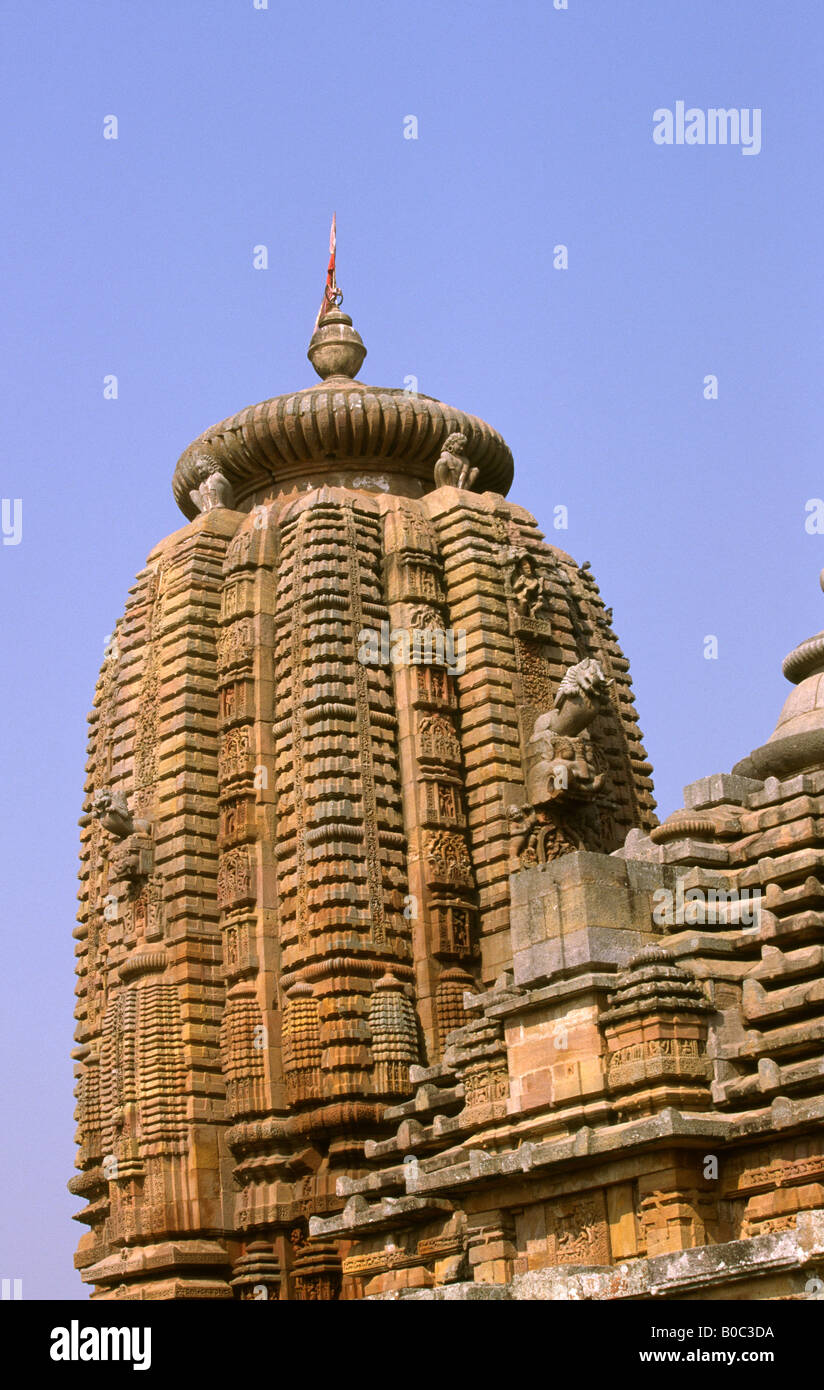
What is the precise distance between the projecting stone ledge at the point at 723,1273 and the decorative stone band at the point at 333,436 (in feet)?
76.1

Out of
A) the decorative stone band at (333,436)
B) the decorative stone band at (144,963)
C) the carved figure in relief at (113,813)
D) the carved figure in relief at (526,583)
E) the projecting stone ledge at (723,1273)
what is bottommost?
the projecting stone ledge at (723,1273)

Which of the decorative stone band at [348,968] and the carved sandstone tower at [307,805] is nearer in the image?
the decorative stone band at [348,968]

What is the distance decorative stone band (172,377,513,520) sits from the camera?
1522 inches

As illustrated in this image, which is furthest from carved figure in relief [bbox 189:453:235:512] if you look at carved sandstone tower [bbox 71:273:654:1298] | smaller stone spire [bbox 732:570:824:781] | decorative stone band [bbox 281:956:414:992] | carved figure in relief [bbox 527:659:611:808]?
smaller stone spire [bbox 732:570:824:781]

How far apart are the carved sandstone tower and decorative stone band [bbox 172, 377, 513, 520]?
56 mm

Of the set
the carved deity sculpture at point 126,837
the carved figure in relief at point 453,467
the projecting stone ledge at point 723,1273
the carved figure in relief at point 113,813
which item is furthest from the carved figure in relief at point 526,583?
the projecting stone ledge at point 723,1273

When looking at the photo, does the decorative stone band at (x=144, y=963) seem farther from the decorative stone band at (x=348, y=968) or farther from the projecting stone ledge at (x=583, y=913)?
the projecting stone ledge at (x=583, y=913)

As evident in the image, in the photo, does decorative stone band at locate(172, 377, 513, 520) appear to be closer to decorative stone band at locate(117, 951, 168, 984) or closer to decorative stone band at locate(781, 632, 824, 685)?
decorative stone band at locate(117, 951, 168, 984)

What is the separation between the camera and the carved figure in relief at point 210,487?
39562 millimetres

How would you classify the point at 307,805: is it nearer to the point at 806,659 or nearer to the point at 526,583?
the point at 526,583

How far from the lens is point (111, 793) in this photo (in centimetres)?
3700

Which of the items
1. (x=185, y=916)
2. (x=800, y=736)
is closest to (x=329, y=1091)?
(x=185, y=916)

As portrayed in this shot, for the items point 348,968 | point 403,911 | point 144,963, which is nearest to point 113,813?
point 144,963
